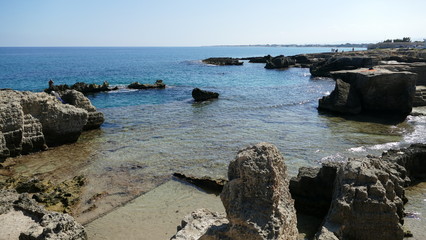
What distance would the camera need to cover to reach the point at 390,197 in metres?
7.73

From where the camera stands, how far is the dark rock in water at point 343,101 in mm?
22188

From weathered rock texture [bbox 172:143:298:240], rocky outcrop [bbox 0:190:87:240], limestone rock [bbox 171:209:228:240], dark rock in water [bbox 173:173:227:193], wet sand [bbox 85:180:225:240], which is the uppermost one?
weathered rock texture [bbox 172:143:298:240]

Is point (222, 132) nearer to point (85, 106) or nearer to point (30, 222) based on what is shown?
point (85, 106)

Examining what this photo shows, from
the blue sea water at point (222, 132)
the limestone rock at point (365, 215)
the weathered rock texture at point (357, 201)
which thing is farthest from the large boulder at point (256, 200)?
the blue sea water at point (222, 132)

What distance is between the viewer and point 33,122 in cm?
1458

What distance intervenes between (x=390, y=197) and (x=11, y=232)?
8909 millimetres

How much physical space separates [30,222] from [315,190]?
24.5 feet

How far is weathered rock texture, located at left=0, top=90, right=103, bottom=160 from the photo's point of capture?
1320cm

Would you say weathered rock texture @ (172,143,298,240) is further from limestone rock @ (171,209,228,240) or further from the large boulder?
limestone rock @ (171,209,228,240)

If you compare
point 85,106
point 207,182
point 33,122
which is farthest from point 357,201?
point 85,106

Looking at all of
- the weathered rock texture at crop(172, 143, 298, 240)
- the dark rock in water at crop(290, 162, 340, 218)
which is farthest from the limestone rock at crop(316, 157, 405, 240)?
the weathered rock texture at crop(172, 143, 298, 240)

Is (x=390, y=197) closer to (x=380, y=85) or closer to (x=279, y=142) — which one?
(x=279, y=142)

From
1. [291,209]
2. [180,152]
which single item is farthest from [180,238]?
[180,152]

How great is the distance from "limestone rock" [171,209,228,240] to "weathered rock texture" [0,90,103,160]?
10.4 m
